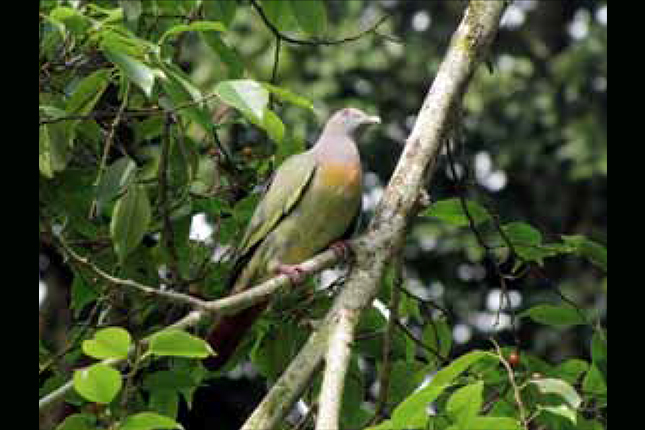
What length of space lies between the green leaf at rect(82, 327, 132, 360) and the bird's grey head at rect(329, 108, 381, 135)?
2004 millimetres

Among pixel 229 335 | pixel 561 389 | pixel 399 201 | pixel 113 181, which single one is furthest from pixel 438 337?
pixel 561 389

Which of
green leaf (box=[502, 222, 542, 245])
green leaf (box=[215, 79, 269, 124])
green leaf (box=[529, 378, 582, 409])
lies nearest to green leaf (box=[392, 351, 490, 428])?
green leaf (box=[529, 378, 582, 409])

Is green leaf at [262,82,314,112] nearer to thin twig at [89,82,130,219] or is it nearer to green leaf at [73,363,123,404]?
thin twig at [89,82,130,219]

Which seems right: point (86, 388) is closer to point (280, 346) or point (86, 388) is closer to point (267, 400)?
point (267, 400)

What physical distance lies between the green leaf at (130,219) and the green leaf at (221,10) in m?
0.81

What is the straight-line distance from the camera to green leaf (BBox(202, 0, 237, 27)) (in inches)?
125

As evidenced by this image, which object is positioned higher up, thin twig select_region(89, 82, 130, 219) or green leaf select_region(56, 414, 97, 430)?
thin twig select_region(89, 82, 130, 219)

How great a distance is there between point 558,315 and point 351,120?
120 centimetres

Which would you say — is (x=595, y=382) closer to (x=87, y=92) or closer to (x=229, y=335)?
(x=229, y=335)

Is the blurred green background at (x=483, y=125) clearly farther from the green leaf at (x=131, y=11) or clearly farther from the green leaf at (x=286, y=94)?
the green leaf at (x=286, y=94)

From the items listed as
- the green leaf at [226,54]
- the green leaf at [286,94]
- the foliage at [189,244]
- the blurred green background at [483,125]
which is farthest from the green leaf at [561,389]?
the blurred green background at [483,125]

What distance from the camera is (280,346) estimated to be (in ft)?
10.0

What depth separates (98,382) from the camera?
191 centimetres
